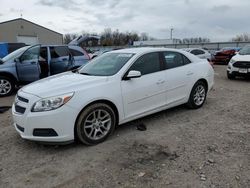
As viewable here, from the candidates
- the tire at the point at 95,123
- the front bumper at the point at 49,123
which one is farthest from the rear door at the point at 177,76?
the front bumper at the point at 49,123

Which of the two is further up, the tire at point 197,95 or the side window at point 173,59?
the side window at point 173,59

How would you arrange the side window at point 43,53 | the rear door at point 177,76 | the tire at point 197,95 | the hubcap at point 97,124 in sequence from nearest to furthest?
the hubcap at point 97,124, the rear door at point 177,76, the tire at point 197,95, the side window at point 43,53

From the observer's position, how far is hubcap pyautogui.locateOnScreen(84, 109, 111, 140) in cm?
405

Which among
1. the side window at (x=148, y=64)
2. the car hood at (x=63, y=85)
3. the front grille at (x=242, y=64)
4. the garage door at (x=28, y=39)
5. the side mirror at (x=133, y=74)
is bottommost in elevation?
the front grille at (x=242, y=64)

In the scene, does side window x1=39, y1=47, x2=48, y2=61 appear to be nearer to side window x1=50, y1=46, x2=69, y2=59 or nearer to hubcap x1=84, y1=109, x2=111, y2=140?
side window x1=50, y1=46, x2=69, y2=59

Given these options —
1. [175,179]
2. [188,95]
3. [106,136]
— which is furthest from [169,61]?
[175,179]

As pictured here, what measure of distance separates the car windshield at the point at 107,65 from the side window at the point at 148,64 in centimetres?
20

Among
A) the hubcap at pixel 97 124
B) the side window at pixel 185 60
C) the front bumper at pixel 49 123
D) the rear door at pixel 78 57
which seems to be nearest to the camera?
the front bumper at pixel 49 123

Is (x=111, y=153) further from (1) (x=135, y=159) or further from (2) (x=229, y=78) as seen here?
(2) (x=229, y=78)

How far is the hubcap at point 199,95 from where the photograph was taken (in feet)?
19.5

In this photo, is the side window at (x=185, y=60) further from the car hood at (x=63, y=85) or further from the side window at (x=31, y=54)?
the side window at (x=31, y=54)

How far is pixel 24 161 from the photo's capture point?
368cm

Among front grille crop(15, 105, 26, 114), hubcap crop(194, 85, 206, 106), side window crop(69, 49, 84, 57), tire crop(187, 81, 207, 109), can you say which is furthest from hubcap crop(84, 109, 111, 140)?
side window crop(69, 49, 84, 57)

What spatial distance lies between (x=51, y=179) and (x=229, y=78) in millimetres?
10069
